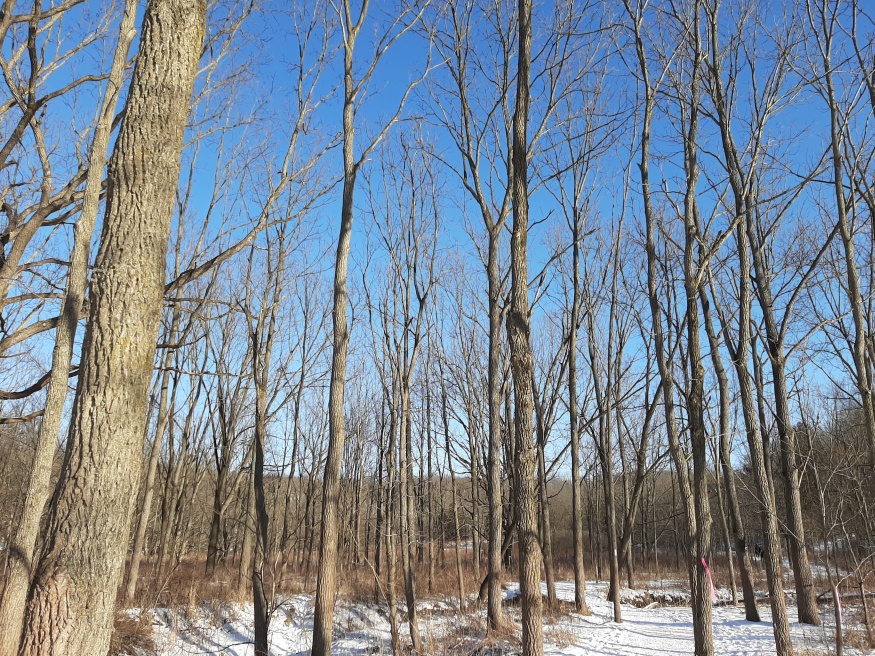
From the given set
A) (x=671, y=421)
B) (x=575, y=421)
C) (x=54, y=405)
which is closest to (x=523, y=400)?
(x=671, y=421)

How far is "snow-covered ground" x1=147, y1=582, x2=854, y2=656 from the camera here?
8250 millimetres

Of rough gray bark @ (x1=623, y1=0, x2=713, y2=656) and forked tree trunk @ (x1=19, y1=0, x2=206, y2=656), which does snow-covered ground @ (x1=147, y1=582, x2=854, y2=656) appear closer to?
rough gray bark @ (x1=623, y1=0, x2=713, y2=656)

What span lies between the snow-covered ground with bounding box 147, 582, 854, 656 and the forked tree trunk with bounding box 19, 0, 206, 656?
5.30 meters

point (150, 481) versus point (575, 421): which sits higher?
point (575, 421)

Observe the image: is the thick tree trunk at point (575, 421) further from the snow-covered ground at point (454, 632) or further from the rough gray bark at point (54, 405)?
the rough gray bark at point (54, 405)

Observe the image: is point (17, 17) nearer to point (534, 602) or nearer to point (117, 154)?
point (117, 154)

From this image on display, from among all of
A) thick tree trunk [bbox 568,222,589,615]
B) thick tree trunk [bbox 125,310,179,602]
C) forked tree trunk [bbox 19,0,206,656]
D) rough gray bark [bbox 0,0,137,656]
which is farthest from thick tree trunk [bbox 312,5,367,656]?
thick tree trunk [bbox 568,222,589,615]

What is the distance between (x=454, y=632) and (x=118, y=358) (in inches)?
301

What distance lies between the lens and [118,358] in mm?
3240

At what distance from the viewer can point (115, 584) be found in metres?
3.08

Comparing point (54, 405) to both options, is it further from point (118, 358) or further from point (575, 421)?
point (575, 421)

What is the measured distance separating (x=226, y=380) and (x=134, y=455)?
13.3 m

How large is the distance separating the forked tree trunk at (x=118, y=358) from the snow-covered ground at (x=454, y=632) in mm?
5304

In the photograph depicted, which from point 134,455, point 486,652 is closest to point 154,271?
point 134,455
